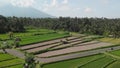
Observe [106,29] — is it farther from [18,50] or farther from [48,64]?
[48,64]

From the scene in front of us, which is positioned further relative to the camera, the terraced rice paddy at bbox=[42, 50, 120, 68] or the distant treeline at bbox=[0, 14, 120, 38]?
the distant treeline at bbox=[0, 14, 120, 38]

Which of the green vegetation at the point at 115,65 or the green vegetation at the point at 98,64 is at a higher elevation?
the green vegetation at the point at 98,64

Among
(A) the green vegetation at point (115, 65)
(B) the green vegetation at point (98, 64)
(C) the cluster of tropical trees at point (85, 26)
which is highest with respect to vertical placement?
(B) the green vegetation at point (98, 64)

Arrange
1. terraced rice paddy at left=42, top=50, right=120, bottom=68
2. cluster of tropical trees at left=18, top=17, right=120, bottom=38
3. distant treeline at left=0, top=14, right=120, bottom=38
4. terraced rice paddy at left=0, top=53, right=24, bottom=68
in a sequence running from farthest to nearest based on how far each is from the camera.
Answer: cluster of tropical trees at left=18, top=17, right=120, bottom=38 < distant treeline at left=0, top=14, right=120, bottom=38 < terraced rice paddy at left=42, top=50, right=120, bottom=68 < terraced rice paddy at left=0, top=53, right=24, bottom=68

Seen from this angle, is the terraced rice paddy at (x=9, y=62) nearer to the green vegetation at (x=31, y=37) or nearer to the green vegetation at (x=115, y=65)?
the green vegetation at (x=115, y=65)

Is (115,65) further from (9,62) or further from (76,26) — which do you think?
(76,26)


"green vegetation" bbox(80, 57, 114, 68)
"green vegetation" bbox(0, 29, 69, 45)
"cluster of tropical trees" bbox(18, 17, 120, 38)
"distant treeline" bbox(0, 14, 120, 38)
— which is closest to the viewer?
"green vegetation" bbox(80, 57, 114, 68)

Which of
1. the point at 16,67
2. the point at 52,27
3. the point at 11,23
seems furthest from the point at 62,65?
the point at 52,27

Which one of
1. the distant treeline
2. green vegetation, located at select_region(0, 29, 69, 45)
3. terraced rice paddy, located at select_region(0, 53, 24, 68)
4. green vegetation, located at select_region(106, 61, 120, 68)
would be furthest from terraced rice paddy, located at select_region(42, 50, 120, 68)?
the distant treeline

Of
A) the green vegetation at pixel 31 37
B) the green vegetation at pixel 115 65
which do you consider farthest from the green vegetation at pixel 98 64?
the green vegetation at pixel 31 37

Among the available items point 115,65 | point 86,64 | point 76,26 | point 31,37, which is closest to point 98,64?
point 86,64

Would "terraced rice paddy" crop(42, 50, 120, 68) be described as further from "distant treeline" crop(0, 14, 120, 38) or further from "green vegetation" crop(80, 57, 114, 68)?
"distant treeline" crop(0, 14, 120, 38)

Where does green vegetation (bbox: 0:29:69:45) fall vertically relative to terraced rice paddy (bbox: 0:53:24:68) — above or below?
below
